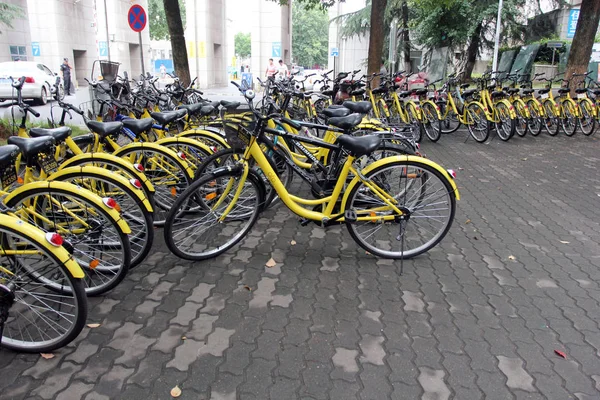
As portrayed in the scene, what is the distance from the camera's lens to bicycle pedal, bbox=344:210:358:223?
357 centimetres

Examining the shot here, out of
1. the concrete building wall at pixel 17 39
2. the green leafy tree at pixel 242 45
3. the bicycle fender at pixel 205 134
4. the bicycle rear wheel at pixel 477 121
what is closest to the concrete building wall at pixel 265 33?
the concrete building wall at pixel 17 39

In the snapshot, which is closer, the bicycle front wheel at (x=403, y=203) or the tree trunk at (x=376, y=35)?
the bicycle front wheel at (x=403, y=203)

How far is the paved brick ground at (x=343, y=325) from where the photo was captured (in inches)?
93.6

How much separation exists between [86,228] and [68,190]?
362 millimetres

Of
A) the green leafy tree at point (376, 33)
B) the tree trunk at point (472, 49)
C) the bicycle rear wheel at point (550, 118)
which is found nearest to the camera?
the bicycle rear wheel at point (550, 118)

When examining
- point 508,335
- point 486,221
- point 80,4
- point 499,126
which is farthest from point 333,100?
point 80,4

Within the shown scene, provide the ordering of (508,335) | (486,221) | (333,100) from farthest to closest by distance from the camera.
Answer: (333,100) → (486,221) → (508,335)

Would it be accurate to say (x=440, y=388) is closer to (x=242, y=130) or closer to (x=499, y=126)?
(x=242, y=130)

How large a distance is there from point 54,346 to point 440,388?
206cm

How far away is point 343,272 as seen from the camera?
360cm

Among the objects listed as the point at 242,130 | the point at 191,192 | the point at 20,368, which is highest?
the point at 242,130

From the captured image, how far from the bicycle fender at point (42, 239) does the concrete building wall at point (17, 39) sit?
30.3m

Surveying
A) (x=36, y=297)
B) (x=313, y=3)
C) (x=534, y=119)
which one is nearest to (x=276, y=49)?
(x=313, y=3)

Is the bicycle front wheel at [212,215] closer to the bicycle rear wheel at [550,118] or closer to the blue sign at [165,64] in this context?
the bicycle rear wheel at [550,118]
